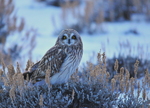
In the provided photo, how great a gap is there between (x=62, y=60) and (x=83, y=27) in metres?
5.09

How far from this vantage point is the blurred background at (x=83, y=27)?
712cm

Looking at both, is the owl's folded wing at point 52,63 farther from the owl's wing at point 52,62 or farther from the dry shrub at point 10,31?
the dry shrub at point 10,31

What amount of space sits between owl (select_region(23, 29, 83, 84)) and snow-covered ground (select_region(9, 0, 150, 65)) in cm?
273

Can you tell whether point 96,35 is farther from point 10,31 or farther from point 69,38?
point 69,38

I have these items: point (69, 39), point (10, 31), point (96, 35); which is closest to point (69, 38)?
point (69, 39)

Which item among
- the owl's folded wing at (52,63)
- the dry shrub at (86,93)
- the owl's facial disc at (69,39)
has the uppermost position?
the owl's facial disc at (69,39)

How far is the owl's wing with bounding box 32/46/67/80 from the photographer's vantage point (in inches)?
146

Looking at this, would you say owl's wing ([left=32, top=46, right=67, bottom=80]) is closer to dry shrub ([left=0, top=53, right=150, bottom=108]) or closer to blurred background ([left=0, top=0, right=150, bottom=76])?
dry shrub ([left=0, top=53, right=150, bottom=108])

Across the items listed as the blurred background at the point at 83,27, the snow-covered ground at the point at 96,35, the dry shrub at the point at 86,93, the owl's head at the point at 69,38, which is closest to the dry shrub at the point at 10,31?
the blurred background at the point at 83,27

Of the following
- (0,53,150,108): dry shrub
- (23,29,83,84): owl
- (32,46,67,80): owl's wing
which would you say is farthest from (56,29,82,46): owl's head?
→ (0,53,150,108): dry shrub

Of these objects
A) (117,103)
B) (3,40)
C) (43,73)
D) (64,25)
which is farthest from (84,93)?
(64,25)

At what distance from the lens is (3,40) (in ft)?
22.8

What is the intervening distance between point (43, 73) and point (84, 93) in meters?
0.65

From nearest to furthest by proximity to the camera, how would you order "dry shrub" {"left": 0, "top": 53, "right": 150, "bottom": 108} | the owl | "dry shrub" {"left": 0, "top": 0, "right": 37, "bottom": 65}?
"dry shrub" {"left": 0, "top": 53, "right": 150, "bottom": 108} < the owl < "dry shrub" {"left": 0, "top": 0, "right": 37, "bottom": 65}
